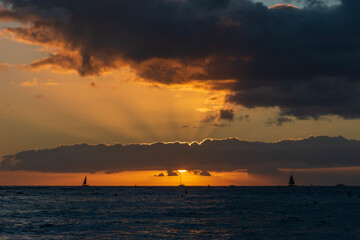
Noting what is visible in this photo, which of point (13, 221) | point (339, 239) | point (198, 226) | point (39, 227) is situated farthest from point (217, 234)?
point (13, 221)

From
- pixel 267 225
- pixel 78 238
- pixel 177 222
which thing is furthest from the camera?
pixel 177 222

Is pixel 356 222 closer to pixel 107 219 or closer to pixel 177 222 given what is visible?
pixel 177 222

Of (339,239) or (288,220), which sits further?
(288,220)

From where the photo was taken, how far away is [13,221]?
91.3 meters

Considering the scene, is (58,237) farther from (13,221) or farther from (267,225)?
(267,225)

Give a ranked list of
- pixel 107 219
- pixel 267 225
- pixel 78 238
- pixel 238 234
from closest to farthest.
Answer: pixel 78 238 < pixel 238 234 < pixel 267 225 < pixel 107 219

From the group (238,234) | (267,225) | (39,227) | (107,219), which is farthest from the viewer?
(107,219)

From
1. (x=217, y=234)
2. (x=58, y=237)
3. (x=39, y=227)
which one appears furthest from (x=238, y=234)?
(x=39, y=227)

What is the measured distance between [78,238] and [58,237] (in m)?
3.15

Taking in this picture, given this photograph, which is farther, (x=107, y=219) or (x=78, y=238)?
(x=107, y=219)

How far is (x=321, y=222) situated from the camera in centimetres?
9138

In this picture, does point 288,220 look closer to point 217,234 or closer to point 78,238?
point 217,234

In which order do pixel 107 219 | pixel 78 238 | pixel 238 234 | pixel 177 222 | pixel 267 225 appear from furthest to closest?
pixel 107 219
pixel 177 222
pixel 267 225
pixel 238 234
pixel 78 238

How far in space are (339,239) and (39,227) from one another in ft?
165
